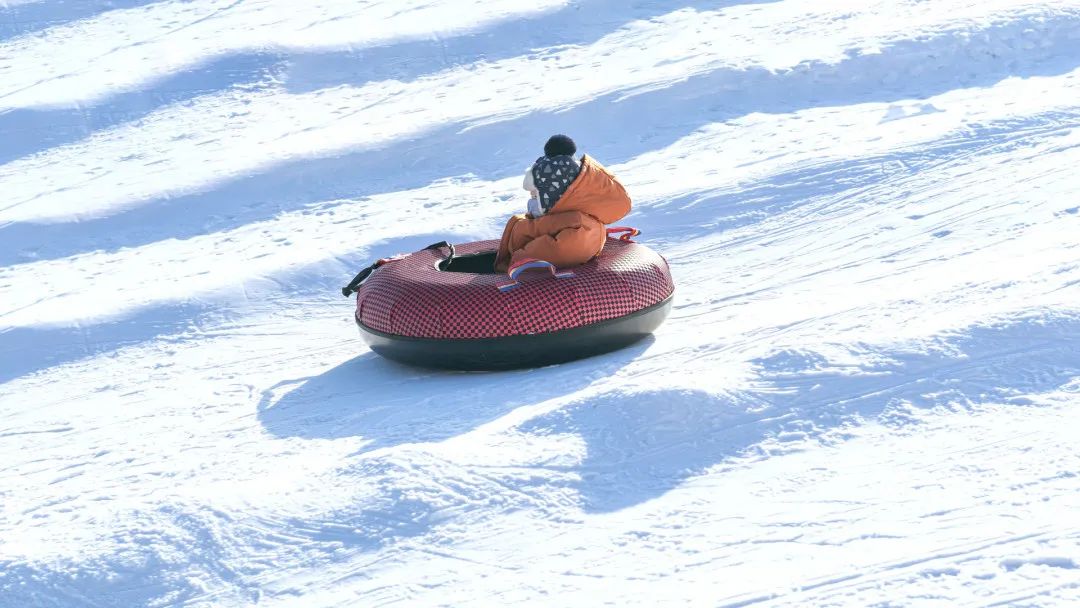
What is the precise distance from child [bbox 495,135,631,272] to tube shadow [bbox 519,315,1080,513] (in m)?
1.03

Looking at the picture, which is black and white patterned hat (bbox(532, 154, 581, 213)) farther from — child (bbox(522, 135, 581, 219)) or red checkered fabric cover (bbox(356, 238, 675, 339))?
red checkered fabric cover (bbox(356, 238, 675, 339))

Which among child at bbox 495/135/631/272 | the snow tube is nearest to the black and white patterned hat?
child at bbox 495/135/631/272

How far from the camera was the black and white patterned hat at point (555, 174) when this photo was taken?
5.57 meters

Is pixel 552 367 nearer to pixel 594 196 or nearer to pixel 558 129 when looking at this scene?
pixel 594 196

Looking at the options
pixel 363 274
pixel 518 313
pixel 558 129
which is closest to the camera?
pixel 518 313

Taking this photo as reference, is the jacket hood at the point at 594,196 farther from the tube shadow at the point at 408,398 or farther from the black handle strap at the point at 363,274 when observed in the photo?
the black handle strap at the point at 363,274

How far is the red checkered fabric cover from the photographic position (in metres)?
5.45

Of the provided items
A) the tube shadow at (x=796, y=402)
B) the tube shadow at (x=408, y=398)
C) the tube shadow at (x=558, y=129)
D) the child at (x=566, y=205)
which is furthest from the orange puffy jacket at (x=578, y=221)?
the tube shadow at (x=558, y=129)

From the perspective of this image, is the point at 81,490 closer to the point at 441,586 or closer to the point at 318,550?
the point at 318,550

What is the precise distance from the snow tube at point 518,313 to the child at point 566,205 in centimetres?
9

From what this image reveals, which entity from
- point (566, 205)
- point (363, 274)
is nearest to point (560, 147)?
point (566, 205)

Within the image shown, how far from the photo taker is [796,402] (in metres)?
4.69

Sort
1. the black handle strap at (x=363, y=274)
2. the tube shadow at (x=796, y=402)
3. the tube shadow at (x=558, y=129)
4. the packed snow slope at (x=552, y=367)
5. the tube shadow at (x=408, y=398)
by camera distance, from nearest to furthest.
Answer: the packed snow slope at (x=552, y=367) < the tube shadow at (x=796, y=402) < the tube shadow at (x=408, y=398) < the black handle strap at (x=363, y=274) < the tube shadow at (x=558, y=129)

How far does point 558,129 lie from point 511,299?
4153 millimetres
